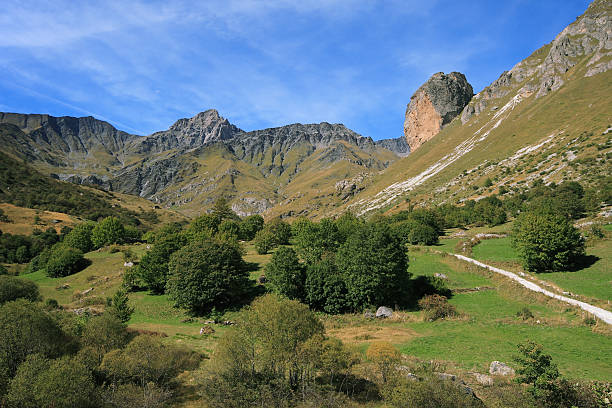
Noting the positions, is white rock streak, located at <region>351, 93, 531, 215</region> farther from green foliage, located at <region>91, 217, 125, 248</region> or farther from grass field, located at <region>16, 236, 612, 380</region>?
green foliage, located at <region>91, 217, 125, 248</region>

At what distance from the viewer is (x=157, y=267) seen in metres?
47.2

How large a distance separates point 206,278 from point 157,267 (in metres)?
13.1

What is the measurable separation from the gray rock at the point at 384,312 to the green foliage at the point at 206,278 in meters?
19.2

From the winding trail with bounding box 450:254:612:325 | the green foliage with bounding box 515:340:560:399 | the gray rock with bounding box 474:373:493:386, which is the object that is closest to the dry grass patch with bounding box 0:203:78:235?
the winding trail with bounding box 450:254:612:325

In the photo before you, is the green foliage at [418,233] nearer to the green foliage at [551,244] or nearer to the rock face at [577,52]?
the green foliage at [551,244]

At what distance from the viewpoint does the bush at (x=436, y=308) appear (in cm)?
3083

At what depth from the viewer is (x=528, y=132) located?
115438mm

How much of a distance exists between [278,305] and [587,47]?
17997 cm

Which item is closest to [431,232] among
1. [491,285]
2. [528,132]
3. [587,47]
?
[491,285]

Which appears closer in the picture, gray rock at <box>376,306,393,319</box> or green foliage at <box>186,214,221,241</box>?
gray rock at <box>376,306,393,319</box>

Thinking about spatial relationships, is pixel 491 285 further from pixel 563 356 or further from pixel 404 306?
pixel 563 356

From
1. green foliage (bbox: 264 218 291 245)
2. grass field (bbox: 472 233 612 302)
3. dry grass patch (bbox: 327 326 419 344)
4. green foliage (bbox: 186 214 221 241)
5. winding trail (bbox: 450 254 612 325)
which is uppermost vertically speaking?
green foliage (bbox: 186 214 221 241)

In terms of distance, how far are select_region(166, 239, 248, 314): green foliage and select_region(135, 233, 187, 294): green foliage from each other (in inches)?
197

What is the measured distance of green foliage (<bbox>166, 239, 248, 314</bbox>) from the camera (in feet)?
127
